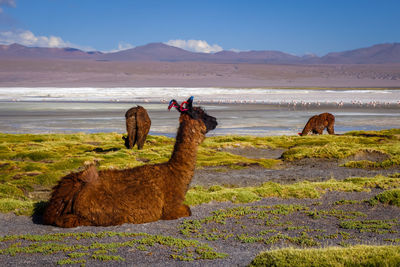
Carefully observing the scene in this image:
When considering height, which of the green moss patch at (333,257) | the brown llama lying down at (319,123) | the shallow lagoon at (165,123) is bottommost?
the shallow lagoon at (165,123)

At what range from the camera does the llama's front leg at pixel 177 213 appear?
10.8 metres

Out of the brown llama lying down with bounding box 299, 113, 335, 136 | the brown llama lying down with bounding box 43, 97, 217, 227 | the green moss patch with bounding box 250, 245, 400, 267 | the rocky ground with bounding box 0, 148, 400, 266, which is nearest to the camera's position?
the green moss patch with bounding box 250, 245, 400, 267

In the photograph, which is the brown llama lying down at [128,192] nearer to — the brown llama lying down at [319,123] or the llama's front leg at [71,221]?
the llama's front leg at [71,221]

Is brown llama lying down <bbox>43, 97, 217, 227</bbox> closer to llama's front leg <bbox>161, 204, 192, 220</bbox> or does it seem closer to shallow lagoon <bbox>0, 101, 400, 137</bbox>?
llama's front leg <bbox>161, 204, 192, 220</bbox>

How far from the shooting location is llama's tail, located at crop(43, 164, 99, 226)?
34.0 feet

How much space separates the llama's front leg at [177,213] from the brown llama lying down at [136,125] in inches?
527

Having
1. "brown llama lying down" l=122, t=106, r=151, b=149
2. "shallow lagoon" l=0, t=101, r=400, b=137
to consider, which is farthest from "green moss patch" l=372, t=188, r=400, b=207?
"shallow lagoon" l=0, t=101, r=400, b=137

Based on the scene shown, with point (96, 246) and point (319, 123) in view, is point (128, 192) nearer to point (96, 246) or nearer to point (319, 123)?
point (96, 246)

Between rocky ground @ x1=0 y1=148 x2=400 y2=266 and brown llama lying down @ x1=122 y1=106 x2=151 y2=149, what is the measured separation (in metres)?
11.5

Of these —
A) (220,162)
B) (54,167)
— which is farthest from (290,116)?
(54,167)

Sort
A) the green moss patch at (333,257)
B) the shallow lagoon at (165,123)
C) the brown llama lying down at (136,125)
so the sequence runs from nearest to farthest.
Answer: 1. the green moss patch at (333,257)
2. the brown llama lying down at (136,125)
3. the shallow lagoon at (165,123)

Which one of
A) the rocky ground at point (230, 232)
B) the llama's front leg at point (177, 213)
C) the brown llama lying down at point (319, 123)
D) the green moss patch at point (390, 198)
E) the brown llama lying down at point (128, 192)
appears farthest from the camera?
the brown llama lying down at point (319, 123)

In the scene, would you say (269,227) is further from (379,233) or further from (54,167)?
(54,167)

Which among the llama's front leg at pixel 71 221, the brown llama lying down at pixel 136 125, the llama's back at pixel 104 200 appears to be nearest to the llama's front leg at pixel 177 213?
the llama's back at pixel 104 200
